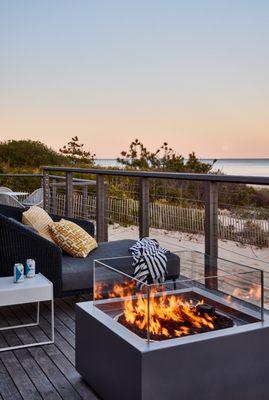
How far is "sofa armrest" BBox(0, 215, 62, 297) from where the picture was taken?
12.3 ft

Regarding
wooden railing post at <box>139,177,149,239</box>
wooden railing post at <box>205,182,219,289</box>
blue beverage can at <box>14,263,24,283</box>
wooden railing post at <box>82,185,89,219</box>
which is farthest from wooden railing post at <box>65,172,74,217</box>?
blue beverage can at <box>14,263,24,283</box>

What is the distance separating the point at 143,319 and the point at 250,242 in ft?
6.41

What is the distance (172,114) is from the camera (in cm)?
1938

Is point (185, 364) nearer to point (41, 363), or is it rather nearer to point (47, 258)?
point (41, 363)

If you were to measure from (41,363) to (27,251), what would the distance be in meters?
1.15

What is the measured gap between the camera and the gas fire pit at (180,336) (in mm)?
2156

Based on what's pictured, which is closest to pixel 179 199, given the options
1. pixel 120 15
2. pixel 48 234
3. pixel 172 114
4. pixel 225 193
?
pixel 225 193

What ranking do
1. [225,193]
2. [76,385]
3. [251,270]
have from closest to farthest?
[251,270]
[76,385]
[225,193]

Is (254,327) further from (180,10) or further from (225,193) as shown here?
(180,10)

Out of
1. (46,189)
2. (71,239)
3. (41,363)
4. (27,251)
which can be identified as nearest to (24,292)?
(41,363)

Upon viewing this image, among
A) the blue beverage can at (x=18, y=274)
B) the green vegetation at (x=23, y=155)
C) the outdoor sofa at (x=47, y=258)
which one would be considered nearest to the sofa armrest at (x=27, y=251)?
the outdoor sofa at (x=47, y=258)

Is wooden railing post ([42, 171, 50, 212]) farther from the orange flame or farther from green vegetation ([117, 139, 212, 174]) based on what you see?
green vegetation ([117, 139, 212, 174])

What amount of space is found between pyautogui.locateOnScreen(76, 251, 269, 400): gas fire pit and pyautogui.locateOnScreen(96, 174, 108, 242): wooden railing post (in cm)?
305

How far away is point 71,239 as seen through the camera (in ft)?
13.8
